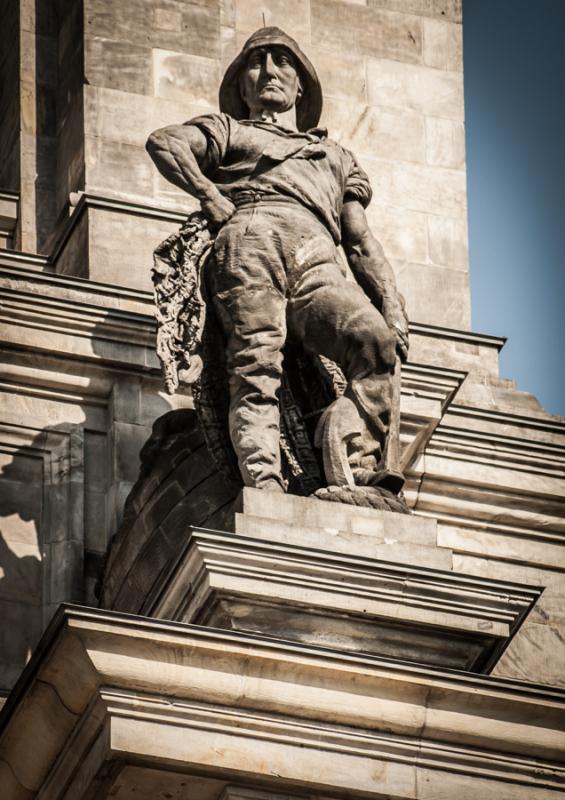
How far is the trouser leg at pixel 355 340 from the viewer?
1897cm

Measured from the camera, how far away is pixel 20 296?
21.5 metres

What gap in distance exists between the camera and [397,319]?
19.5 metres

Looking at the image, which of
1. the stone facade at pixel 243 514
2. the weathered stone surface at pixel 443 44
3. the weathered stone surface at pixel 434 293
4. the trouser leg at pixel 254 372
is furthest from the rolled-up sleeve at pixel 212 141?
the weathered stone surface at pixel 443 44

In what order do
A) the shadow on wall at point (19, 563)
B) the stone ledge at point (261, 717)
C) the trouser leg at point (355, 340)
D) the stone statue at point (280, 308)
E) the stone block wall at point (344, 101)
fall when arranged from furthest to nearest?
the stone block wall at point (344, 101)
the shadow on wall at point (19, 563)
the trouser leg at point (355, 340)
the stone statue at point (280, 308)
the stone ledge at point (261, 717)

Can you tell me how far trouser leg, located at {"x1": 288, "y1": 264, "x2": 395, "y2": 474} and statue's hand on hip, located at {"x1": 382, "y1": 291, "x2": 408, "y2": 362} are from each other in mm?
177

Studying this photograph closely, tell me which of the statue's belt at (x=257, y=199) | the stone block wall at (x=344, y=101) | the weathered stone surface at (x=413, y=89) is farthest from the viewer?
the weathered stone surface at (x=413, y=89)

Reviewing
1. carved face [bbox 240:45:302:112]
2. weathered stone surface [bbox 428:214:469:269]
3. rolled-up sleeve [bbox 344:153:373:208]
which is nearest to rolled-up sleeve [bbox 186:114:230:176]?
carved face [bbox 240:45:302:112]

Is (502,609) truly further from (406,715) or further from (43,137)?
(43,137)

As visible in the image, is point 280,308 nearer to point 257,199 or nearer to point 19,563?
point 257,199

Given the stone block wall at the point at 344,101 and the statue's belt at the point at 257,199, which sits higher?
the stone block wall at the point at 344,101

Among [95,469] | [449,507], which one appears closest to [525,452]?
[449,507]

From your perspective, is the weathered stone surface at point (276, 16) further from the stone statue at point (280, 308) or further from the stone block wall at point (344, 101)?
the stone statue at point (280, 308)

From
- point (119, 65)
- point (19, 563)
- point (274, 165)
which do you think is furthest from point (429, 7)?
point (19, 563)

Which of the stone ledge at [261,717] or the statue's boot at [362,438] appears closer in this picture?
the stone ledge at [261,717]
